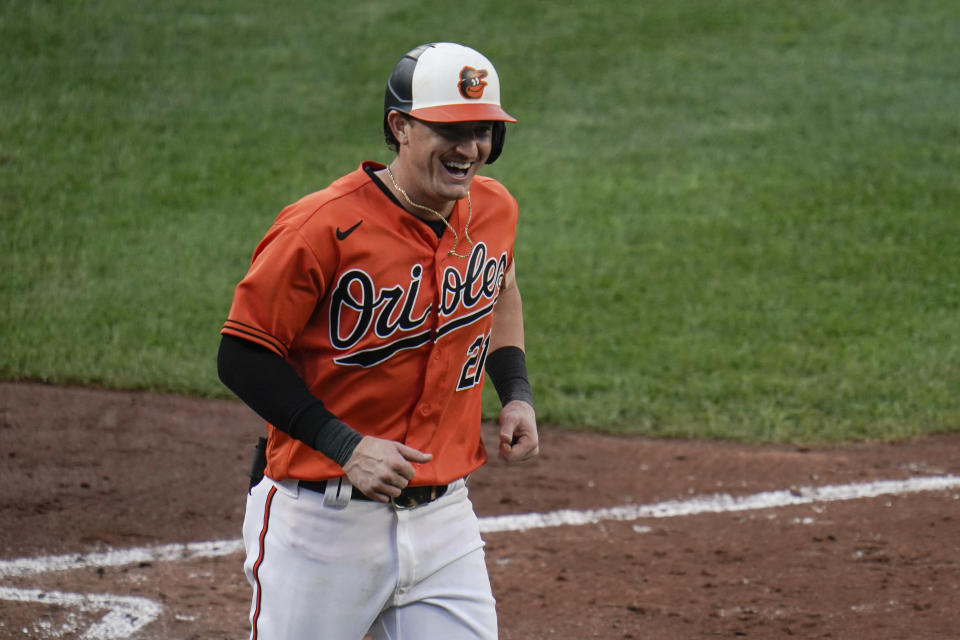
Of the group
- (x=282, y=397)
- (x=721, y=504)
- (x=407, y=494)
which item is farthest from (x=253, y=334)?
(x=721, y=504)

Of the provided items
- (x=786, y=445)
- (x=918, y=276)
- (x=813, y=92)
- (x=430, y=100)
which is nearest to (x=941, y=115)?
(x=813, y=92)

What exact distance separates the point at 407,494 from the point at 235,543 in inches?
88.3

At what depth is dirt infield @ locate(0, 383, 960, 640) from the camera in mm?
4195

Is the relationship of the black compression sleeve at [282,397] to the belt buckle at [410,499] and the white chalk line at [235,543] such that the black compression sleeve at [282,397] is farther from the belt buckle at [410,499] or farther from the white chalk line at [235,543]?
the white chalk line at [235,543]

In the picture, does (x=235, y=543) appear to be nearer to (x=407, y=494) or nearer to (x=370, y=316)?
(x=407, y=494)

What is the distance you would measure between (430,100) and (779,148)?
7.70 metres

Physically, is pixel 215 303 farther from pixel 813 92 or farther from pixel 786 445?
pixel 813 92

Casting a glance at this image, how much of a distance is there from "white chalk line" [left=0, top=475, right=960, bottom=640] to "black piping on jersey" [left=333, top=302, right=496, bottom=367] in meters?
1.85

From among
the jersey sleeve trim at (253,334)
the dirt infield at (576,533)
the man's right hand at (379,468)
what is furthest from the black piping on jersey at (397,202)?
the dirt infield at (576,533)

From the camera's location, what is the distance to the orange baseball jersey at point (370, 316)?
8.63 feet

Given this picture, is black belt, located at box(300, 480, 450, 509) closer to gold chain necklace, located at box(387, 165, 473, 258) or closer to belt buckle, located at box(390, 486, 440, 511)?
belt buckle, located at box(390, 486, 440, 511)

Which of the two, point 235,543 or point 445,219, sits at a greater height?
point 445,219

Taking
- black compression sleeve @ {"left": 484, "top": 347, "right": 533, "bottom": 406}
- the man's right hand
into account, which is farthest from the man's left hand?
the man's right hand

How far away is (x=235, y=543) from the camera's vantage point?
4840 millimetres
